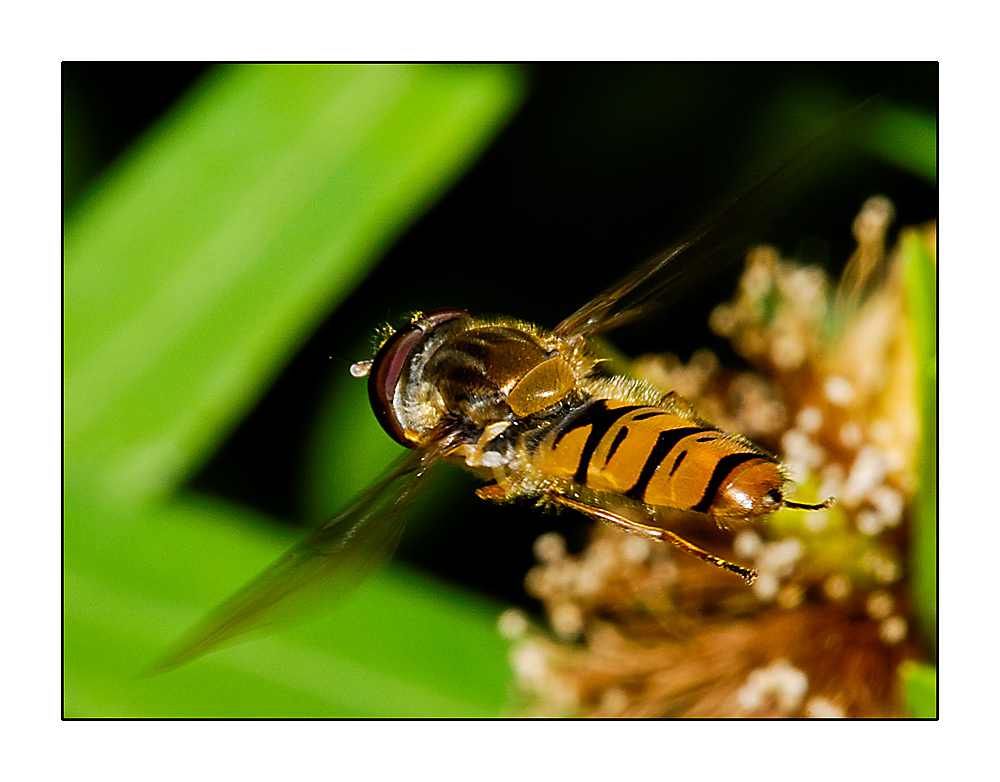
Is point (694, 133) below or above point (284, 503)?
above

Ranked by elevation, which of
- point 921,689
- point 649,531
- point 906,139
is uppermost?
point 906,139

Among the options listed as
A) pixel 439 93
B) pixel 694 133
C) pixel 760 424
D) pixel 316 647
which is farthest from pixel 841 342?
Result: pixel 316 647

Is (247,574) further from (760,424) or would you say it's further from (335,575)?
(760,424)

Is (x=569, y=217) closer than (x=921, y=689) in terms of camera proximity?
No

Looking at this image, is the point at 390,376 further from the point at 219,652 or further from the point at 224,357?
the point at 219,652

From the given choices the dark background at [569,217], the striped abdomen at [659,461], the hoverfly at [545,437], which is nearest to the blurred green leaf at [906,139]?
the dark background at [569,217]

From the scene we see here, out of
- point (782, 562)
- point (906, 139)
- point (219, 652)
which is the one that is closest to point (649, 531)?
point (782, 562)
